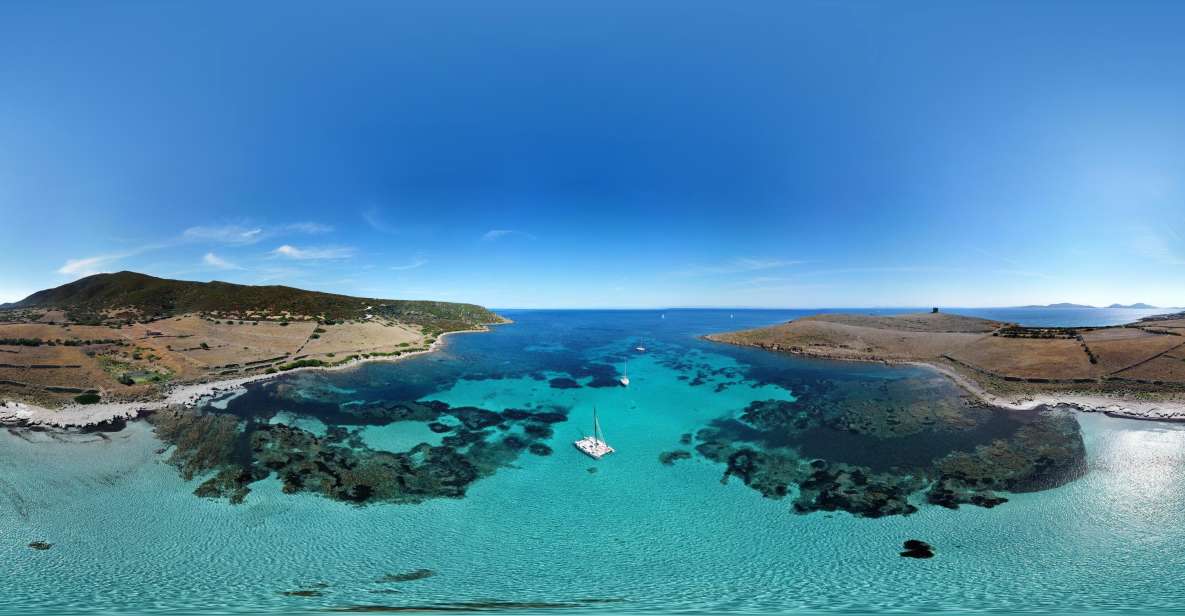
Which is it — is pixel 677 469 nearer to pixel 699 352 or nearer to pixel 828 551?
pixel 828 551

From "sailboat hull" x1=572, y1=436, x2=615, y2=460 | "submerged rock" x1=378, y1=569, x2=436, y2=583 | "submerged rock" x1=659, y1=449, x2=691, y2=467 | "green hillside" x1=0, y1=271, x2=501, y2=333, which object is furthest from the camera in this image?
"green hillside" x1=0, y1=271, x2=501, y2=333

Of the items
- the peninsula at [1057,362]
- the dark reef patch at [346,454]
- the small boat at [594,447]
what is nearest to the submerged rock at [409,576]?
the dark reef patch at [346,454]

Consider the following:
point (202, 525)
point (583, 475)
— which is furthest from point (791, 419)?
point (202, 525)

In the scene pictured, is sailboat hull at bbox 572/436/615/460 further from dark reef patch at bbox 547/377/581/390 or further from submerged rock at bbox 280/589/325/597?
dark reef patch at bbox 547/377/581/390

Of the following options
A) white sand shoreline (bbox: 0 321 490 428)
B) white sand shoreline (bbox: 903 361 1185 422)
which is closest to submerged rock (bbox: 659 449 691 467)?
white sand shoreline (bbox: 903 361 1185 422)

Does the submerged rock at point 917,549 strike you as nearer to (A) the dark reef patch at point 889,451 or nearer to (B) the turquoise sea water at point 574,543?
(B) the turquoise sea water at point 574,543

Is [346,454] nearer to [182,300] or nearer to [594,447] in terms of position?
[594,447]
